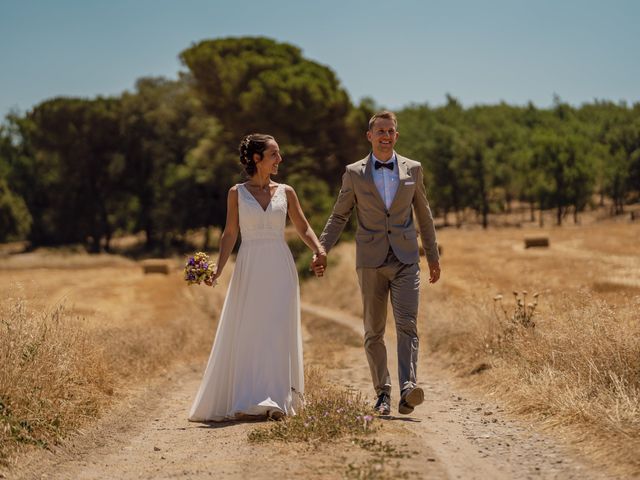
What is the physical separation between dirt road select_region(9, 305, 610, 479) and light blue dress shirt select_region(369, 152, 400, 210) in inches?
74.4

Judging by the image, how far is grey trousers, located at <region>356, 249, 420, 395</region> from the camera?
7.38 m

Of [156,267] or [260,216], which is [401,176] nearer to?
[260,216]

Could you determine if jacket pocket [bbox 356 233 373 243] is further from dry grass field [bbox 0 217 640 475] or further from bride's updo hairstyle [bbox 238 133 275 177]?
dry grass field [bbox 0 217 640 475]

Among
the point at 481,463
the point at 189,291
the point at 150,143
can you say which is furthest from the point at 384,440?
the point at 150,143

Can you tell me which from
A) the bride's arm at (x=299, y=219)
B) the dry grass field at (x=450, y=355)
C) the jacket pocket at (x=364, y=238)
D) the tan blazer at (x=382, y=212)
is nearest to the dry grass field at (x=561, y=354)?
the dry grass field at (x=450, y=355)

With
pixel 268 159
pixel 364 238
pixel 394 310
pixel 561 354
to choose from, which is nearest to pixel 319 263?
pixel 364 238

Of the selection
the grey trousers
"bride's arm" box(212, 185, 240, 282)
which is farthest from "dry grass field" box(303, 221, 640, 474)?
"bride's arm" box(212, 185, 240, 282)

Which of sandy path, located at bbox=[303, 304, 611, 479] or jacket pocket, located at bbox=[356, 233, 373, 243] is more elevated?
jacket pocket, located at bbox=[356, 233, 373, 243]

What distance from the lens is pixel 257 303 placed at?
7.67 metres

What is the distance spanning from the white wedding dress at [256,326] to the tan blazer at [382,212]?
520 mm

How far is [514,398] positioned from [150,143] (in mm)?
46947

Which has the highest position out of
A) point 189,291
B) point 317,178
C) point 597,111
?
point 597,111

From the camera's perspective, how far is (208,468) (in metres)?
5.55

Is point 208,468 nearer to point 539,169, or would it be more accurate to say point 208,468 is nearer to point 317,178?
point 317,178
